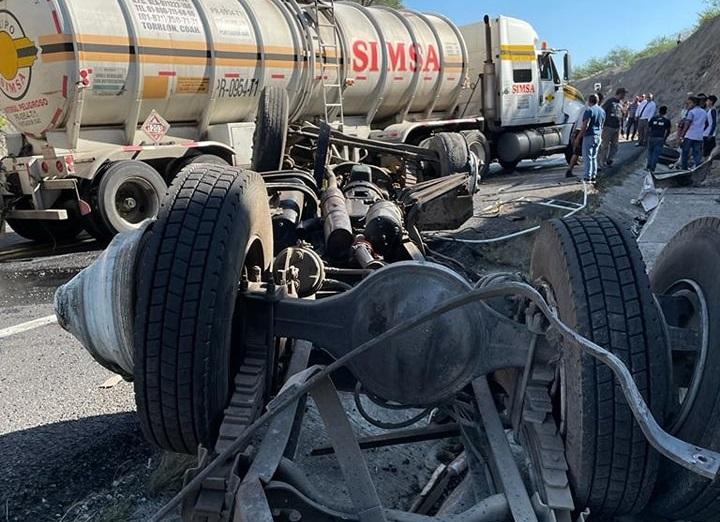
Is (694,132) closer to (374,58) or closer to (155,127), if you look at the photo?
(374,58)

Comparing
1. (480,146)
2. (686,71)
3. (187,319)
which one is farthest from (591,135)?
(686,71)

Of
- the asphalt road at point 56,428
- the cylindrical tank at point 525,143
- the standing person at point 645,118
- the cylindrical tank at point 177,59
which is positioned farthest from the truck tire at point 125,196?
the standing person at point 645,118

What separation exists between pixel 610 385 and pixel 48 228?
942 centimetres

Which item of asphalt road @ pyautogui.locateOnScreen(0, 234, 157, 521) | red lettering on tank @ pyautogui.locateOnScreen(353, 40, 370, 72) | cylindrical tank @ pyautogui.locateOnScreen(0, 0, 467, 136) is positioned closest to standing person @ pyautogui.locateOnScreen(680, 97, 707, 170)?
cylindrical tank @ pyautogui.locateOnScreen(0, 0, 467, 136)

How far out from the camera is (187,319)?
7.61ft

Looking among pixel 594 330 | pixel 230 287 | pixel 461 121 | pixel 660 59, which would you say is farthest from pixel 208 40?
pixel 660 59

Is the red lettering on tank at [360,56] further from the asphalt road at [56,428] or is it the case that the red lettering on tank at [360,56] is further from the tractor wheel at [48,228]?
the asphalt road at [56,428]

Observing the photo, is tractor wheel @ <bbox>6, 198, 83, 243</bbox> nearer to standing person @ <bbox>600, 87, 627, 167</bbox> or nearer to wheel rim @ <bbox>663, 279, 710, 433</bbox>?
wheel rim @ <bbox>663, 279, 710, 433</bbox>

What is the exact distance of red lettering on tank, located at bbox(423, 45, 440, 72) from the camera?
44.6ft

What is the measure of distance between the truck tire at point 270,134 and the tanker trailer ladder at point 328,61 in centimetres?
617

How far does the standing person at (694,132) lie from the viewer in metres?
13.2

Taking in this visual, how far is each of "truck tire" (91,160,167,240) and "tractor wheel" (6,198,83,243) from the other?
2.18 feet

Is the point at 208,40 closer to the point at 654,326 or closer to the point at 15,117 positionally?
the point at 15,117

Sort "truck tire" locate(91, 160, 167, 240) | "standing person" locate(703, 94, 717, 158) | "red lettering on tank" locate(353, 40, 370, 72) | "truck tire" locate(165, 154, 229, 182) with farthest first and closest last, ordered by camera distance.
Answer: "standing person" locate(703, 94, 717, 158), "red lettering on tank" locate(353, 40, 370, 72), "truck tire" locate(165, 154, 229, 182), "truck tire" locate(91, 160, 167, 240)
